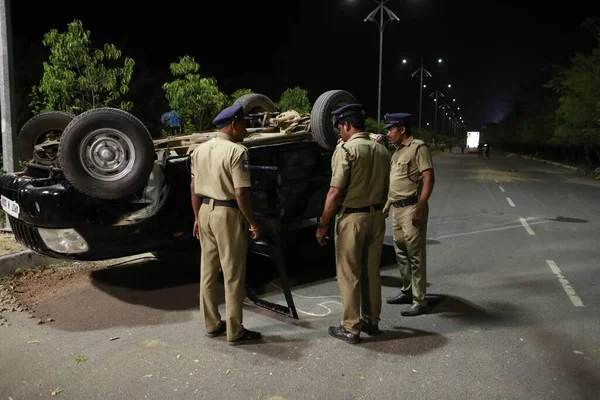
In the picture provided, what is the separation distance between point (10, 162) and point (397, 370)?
19.0 ft

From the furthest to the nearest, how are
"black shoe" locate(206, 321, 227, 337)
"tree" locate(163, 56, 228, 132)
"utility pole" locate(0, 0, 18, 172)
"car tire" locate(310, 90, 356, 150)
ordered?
"tree" locate(163, 56, 228, 132)
"utility pole" locate(0, 0, 18, 172)
"car tire" locate(310, 90, 356, 150)
"black shoe" locate(206, 321, 227, 337)

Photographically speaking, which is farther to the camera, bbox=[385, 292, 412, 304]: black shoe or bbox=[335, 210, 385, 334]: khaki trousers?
bbox=[385, 292, 412, 304]: black shoe

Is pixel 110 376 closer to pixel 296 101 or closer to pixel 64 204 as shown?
pixel 64 204

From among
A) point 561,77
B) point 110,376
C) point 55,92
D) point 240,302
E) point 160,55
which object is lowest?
point 110,376

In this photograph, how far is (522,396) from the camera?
11.1 feet

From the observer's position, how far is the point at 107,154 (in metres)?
4.96

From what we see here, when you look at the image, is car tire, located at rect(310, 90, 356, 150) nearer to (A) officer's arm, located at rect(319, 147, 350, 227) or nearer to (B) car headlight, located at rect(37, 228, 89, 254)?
(A) officer's arm, located at rect(319, 147, 350, 227)

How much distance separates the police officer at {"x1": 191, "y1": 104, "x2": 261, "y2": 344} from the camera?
13.3 feet

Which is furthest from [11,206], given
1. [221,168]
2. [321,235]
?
[321,235]

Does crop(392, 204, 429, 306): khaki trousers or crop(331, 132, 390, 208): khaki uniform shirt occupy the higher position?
crop(331, 132, 390, 208): khaki uniform shirt

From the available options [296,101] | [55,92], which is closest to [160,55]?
[296,101]

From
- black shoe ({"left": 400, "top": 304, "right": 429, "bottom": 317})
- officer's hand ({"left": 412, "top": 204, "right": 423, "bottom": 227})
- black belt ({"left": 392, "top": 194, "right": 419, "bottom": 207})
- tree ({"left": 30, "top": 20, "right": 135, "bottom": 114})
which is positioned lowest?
black shoe ({"left": 400, "top": 304, "right": 429, "bottom": 317})

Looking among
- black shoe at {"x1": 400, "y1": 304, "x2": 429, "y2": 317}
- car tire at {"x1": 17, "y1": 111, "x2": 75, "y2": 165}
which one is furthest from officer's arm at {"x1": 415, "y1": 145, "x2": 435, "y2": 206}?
car tire at {"x1": 17, "y1": 111, "x2": 75, "y2": 165}

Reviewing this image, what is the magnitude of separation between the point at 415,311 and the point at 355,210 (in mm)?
1366
